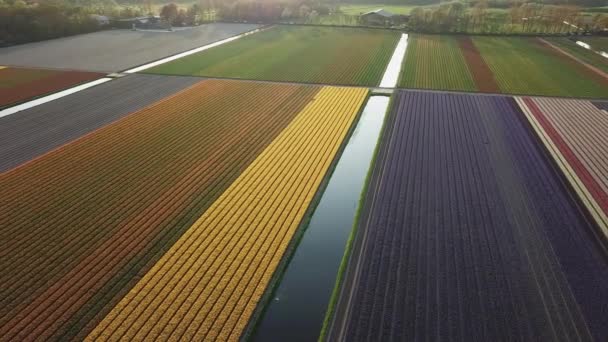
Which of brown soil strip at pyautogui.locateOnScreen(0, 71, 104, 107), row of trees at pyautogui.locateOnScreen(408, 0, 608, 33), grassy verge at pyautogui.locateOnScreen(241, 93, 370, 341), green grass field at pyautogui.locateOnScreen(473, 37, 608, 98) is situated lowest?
grassy verge at pyautogui.locateOnScreen(241, 93, 370, 341)

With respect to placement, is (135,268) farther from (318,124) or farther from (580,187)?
(580,187)

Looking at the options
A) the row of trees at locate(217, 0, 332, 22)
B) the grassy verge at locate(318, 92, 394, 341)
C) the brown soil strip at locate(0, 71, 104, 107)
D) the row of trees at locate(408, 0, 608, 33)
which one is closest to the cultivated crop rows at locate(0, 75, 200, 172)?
the brown soil strip at locate(0, 71, 104, 107)

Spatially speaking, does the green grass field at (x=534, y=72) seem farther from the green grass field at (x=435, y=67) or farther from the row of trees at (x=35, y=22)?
the row of trees at (x=35, y=22)

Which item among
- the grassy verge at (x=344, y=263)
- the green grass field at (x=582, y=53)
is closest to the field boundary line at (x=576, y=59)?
the green grass field at (x=582, y=53)

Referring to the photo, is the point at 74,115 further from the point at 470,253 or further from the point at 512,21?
the point at 512,21

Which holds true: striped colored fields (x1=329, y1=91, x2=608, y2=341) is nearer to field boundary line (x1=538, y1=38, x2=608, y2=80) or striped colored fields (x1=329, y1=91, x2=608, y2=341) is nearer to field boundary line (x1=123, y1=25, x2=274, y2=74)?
field boundary line (x1=538, y1=38, x2=608, y2=80)

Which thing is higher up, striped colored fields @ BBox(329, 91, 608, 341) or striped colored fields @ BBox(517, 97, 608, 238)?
striped colored fields @ BBox(517, 97, 608, 238)

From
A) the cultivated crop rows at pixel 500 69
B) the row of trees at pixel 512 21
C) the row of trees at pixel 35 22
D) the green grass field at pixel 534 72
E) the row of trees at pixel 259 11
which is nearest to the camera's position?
the green grass field at pixel 534 72
